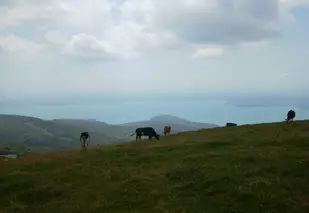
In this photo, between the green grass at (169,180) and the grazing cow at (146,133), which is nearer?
the green grass at (169,180)

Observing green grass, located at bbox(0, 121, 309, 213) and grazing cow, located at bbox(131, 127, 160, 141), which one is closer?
green grass, located at bbox(0, 121, 309, 213)

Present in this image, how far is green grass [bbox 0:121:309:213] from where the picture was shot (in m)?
18.4

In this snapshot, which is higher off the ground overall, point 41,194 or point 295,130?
point 295,130

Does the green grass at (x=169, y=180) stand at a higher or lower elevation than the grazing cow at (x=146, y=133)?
lower

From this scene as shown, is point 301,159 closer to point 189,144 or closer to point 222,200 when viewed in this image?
point 222,200

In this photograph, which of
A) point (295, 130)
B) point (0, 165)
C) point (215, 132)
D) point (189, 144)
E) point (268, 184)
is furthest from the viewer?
point (215, 132)

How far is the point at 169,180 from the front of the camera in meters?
22.8

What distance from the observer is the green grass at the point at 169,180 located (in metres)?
18.4

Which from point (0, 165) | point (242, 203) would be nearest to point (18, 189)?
point (0, 165)

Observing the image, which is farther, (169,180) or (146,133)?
(146,133)

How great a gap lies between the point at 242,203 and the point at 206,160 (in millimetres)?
9121

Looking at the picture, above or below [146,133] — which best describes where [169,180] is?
below

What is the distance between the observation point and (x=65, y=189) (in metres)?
21.9

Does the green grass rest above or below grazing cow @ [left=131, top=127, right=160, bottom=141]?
below
